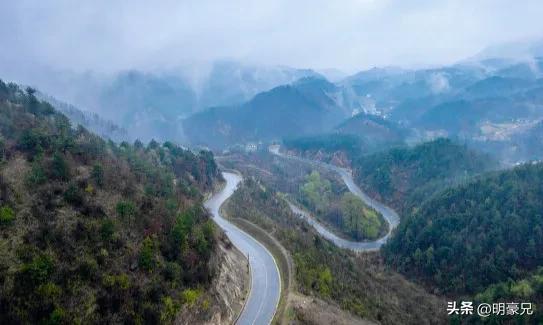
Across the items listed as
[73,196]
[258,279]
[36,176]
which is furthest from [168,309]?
[258,279]

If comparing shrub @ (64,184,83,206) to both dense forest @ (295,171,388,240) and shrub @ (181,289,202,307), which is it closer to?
shrub @ (181,289,202,307)

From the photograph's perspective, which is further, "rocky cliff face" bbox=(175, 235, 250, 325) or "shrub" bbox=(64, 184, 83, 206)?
"shrub" bbox=(64, 184, 83, 206)

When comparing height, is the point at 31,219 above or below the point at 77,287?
above

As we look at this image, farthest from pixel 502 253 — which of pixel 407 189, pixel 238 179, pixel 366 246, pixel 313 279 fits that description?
pixel 238 179

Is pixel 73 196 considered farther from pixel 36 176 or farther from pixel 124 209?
pixel 124 209

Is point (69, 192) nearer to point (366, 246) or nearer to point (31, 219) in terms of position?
point (31, 219)

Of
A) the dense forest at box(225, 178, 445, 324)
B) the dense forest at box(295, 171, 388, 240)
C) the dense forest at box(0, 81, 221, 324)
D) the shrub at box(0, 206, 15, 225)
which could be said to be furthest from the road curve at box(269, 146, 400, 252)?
the shrub at box(0, 206, 15, 225)
